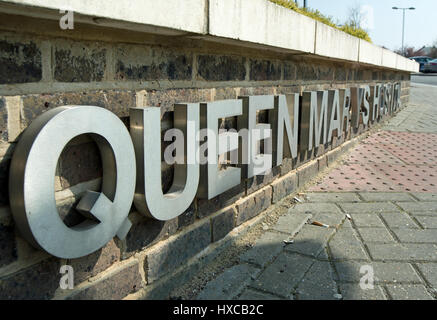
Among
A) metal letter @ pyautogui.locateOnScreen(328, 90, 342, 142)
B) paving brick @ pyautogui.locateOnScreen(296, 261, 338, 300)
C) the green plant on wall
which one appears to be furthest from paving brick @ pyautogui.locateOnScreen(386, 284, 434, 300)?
the green plant on wall

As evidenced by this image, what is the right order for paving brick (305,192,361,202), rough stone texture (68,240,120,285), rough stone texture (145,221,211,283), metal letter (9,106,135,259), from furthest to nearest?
paving brick (305,192,361,202)
rough stone texture (145,221,211,283)
rough stone texture (68,240,120,285)
metal letter (9,106,135,259)

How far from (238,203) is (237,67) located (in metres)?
0.90

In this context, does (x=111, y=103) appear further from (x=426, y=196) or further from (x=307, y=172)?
(x=426, y=196)

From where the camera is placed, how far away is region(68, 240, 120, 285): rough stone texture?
161 cm

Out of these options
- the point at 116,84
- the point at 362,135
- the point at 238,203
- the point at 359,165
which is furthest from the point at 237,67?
the point at 362,135

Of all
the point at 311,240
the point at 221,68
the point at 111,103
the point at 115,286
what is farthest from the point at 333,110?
the point at 115,286

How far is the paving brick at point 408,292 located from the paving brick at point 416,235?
0.66 m

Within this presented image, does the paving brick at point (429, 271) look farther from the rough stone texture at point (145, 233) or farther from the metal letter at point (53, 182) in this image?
the metal letter at point (53, 182)

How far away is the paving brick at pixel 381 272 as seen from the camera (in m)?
2.26

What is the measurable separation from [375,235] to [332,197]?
34.1 inches

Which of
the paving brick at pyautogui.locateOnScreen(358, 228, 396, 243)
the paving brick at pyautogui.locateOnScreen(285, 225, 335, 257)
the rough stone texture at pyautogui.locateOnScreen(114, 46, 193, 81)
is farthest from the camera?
the paving brick at pyautogui.locateOnScreen(358, 228, 396, 243)

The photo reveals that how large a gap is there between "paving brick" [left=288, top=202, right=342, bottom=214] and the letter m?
54 cm

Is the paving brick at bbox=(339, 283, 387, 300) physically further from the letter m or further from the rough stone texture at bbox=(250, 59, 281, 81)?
the letter m

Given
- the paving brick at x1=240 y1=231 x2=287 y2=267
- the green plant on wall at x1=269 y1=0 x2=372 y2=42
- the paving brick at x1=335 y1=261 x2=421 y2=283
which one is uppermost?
the green plant on wall at x1=269 y1=0 x2=372 y2=42
